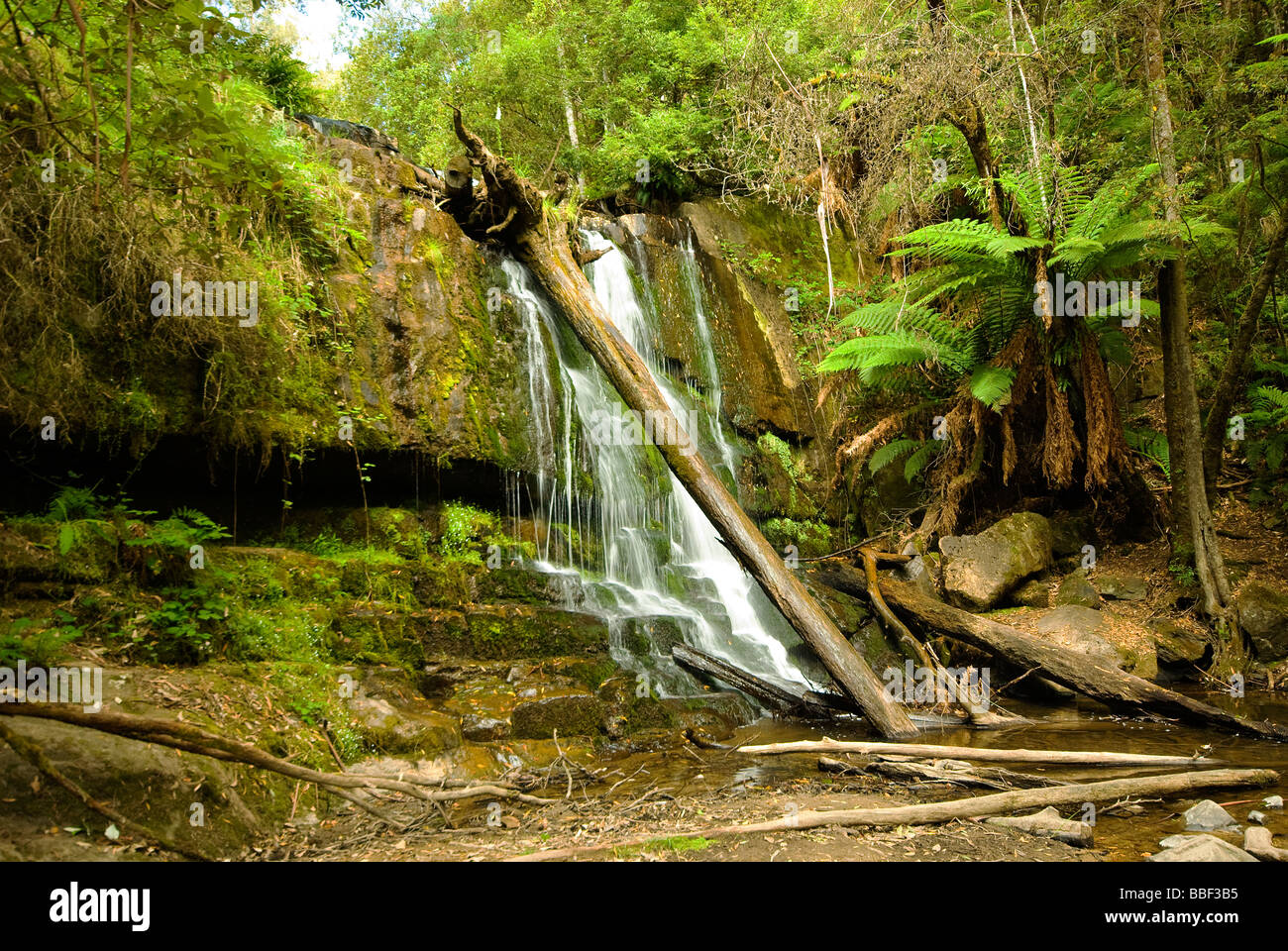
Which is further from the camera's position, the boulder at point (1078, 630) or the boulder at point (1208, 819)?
the boulder at point (1078, 630)

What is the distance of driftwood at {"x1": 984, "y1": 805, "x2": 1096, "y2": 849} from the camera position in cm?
349

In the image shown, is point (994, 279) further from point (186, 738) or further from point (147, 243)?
point (186, 738)

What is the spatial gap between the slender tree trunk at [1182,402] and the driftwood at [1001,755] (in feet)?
11.8

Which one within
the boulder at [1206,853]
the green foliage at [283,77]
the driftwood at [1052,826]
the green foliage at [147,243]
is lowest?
the driftwood at [1052,826]

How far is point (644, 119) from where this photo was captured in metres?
13.6

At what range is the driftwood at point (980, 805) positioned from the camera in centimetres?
338

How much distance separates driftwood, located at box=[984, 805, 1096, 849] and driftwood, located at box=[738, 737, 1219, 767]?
38.2 inches

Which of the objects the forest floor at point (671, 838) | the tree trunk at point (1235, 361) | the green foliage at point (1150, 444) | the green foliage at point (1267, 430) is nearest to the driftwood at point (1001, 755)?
the forest floor at point (671, 838)

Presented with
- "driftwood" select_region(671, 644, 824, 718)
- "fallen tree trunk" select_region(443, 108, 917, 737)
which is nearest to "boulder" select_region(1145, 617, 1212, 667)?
"fallen tree trunk" select_region(443, 108, 917, 737)

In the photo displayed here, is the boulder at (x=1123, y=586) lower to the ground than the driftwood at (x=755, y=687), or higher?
higher

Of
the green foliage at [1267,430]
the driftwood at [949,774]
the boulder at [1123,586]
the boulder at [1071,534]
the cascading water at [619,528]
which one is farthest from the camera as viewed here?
the boulder at [1071,534]

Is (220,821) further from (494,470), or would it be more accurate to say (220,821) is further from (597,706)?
(494,470)

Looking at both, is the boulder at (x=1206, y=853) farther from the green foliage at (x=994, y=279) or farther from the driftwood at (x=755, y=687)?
the green foliage at (x=994, y=279)

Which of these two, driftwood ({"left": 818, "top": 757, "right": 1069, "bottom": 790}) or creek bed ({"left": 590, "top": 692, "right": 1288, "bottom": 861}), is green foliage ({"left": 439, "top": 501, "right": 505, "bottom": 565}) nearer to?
creek bed ({"left": 590, "top": 692, "right": 1288, "bottom": 861})
